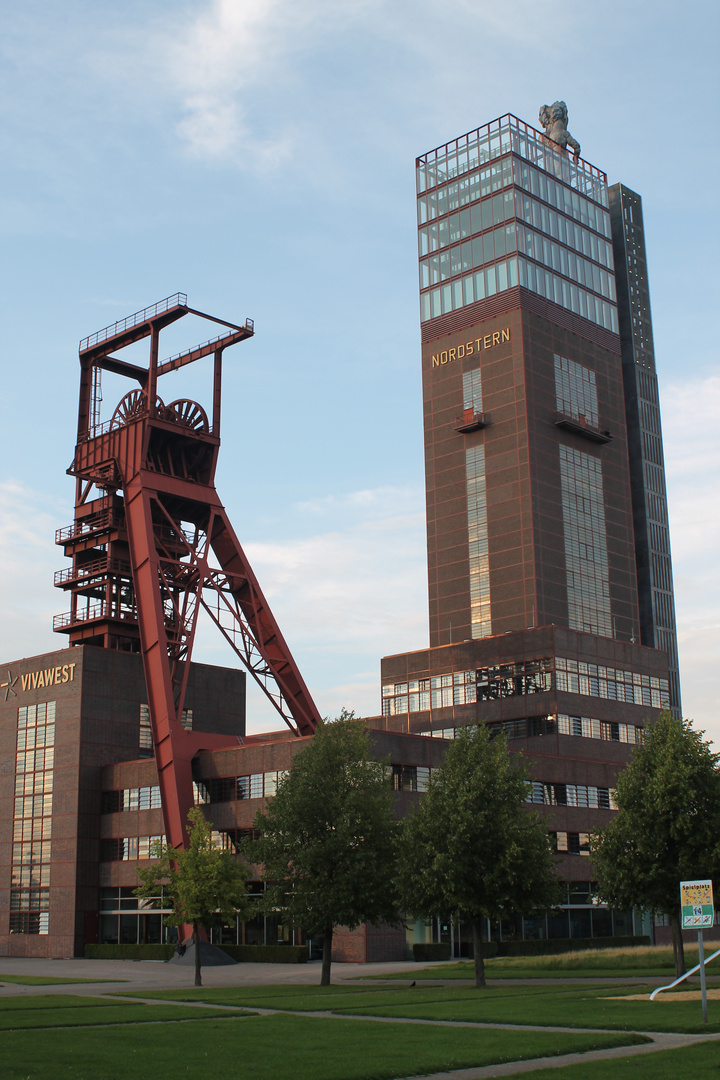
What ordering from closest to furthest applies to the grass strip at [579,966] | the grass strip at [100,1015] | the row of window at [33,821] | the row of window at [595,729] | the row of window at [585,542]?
1. the grass strip at [100,1015]
2. the grass strip at [579,966]
3. the row of window at [33,821]
4. the row of window at [595,729]
5. the row of window at [585,542]

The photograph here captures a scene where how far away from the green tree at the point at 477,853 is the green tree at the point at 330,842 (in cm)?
112

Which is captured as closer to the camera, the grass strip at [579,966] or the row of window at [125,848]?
the grass strip at [579,966]

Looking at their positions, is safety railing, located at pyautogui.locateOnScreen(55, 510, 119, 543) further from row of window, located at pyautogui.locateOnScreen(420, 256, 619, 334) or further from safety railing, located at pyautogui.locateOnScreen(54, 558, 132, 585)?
row of window, located at pyautogui.locateOnScreen(420, 256, 619, 334)

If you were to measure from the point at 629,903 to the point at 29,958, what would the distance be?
41654mm

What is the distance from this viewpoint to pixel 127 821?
66.4m

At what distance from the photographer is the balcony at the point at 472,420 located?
10775 centimetres

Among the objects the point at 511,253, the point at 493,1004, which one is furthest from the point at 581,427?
the point at 493,1004

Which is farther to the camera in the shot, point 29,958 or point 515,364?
point 515,364

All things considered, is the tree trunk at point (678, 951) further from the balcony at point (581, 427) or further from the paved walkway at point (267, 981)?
the balcony at point (581, 427)

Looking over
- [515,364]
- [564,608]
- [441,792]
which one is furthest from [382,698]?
[441,792]

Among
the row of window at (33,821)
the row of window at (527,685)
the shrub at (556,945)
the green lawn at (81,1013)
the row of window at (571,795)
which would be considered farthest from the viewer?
the row of window at (527,685)

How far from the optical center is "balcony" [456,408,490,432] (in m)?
108

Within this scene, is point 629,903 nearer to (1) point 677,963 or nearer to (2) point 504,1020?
(1) point 677,963

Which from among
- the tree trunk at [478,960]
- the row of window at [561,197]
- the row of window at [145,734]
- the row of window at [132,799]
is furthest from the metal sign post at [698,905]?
the row of window at [561,197]
